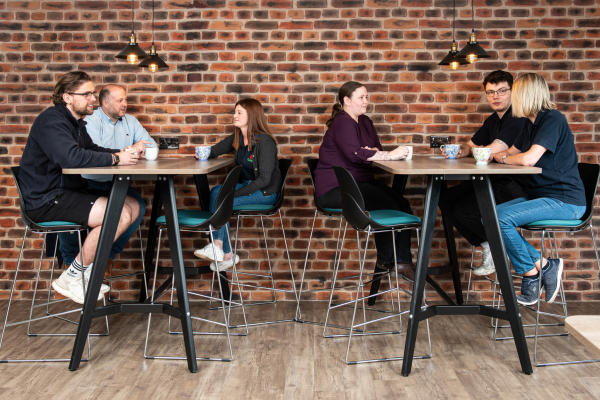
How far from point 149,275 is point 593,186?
316 cm

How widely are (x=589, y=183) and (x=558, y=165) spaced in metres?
0.34

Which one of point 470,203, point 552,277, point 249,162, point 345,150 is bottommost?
point 552,277

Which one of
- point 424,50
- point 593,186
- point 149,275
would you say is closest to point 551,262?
point 593,186

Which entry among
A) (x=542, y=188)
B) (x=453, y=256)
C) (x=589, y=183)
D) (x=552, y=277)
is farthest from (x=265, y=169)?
(x=589, y=183)

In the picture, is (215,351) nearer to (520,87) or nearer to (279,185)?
Result: (279,185)

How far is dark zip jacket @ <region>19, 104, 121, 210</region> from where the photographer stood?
285cm

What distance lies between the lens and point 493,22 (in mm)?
3848

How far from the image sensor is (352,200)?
289 cm

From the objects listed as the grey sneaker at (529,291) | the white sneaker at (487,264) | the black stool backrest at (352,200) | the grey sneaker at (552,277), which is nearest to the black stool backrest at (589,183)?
the grey sneaker at (552,277)

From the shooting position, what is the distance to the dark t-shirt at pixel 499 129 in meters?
3.43

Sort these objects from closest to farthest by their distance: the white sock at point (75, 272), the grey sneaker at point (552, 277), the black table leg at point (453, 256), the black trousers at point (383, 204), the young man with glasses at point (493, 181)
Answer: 1. the grey sneaker at point (552, 277)
2. the white sock at point (75, 272)
3. the young man with glasses at point (493, 181)
4. the black trousers at point (383, 204)
5. the black table leg at point (453, 256)

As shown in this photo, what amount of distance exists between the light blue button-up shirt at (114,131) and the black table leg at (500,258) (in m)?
2.27

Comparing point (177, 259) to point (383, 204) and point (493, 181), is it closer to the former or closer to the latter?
point (383, 204)

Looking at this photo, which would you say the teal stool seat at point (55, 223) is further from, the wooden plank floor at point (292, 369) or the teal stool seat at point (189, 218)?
the wooden plank floor at point (292, 369)
